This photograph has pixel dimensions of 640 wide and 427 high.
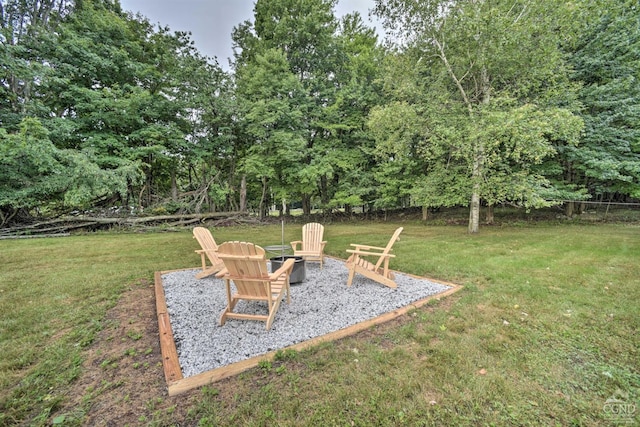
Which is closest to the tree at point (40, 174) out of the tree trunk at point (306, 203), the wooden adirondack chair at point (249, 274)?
the tree trunk at point (306, 203)

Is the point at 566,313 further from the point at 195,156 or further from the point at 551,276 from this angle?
the point at 195,156

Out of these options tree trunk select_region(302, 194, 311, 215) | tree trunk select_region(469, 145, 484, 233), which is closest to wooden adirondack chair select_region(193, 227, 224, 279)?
tree trunk select_region(469, 145, 484, 233)

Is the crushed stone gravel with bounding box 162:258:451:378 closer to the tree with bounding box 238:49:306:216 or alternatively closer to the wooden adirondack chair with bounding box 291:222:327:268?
the wooden adirondack chair with bounding box 291:222:327:268

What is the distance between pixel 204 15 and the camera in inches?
520

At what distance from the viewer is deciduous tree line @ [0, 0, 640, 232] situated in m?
8.13

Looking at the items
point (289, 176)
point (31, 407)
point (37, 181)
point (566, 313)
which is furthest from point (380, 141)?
point (37, 181)

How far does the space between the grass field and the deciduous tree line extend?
596 centimetres

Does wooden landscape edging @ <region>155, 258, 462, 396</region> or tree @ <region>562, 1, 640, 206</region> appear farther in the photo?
tree @ <region>562, 1, 640, 206</region>

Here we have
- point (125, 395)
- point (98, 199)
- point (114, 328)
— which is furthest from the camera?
point (98, 199)

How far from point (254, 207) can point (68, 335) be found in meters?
15.3

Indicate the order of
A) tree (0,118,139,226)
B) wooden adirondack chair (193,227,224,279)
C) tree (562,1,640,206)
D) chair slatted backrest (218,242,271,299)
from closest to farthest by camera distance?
1. chair slatted backrest (218,242,271,299)
2. wooden adirondack chair (193,227,224,279)
3. tree (0,118,139,226)
4. tree (562,1,640,206)

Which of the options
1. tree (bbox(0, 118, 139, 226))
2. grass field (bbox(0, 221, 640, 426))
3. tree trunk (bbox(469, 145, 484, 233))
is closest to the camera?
grass field (bbox(0, 221, 640, 426))

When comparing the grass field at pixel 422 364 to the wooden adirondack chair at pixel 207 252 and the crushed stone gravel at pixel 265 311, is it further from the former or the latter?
the wooden adirondack chair at pixel 207 252

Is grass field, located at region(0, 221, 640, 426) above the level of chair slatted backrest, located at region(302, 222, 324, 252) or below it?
below
